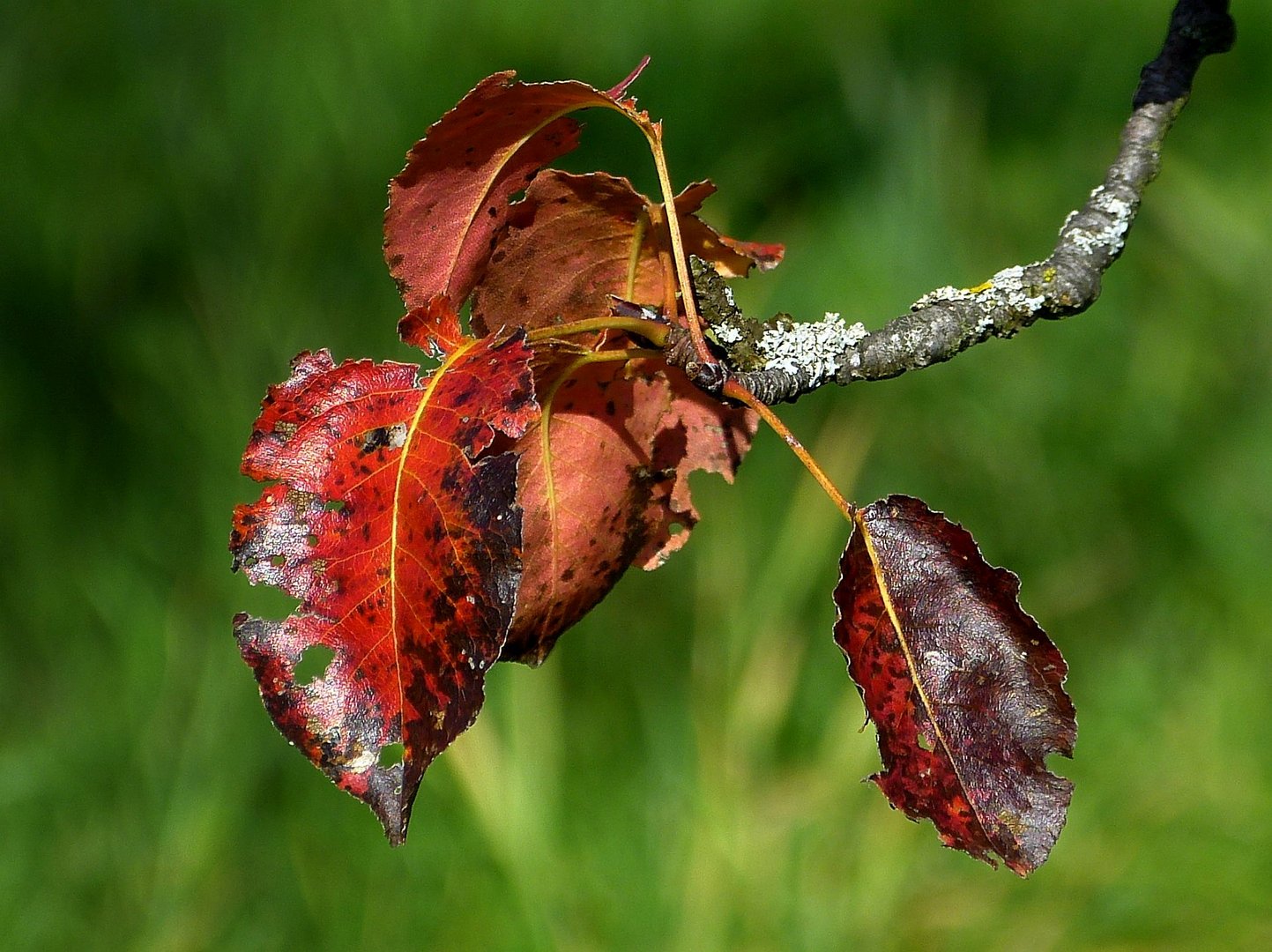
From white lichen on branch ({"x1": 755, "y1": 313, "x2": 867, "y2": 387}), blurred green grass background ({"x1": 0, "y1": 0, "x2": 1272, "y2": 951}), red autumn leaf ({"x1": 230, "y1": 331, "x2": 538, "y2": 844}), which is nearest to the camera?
red autumn leaf ({"x1": 230, "y1": 331, "x2": 538, "y2": 844})

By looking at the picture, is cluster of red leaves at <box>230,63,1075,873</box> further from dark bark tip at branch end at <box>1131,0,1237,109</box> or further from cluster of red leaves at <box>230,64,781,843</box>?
dark bark tip at branch end at <box>1131,0,1237,109</box>

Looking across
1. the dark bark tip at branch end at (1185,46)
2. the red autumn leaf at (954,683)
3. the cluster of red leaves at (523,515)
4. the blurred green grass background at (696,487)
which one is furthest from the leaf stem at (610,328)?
the blurred green grass background at (696,487)

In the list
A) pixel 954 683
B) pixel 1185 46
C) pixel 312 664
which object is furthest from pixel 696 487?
pixel 954 683

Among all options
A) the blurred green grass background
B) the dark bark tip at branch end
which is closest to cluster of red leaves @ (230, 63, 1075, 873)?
the dark bark tip at branch end

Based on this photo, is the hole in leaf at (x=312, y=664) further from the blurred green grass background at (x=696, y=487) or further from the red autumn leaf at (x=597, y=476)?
the red autumn leaf at (x=597, y=476)

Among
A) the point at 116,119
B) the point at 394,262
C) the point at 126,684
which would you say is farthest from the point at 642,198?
the point at 116,119

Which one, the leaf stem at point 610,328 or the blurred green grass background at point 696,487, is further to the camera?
the blurred green grass background at point 696,487

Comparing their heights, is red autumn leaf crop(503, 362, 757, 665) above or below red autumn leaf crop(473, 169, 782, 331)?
below

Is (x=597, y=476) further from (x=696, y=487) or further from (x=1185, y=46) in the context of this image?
(x=696, y=487)
